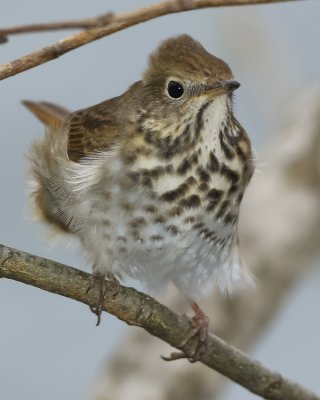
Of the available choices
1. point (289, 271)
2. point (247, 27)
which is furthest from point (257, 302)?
point (247, 27)

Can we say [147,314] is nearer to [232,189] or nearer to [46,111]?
[232,189]

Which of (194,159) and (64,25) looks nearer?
(64,25)

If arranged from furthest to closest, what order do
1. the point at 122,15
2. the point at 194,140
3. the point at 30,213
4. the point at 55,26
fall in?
Result: the point at 30,213, the point at 194,140, the point at 122,15, the point at 55,26

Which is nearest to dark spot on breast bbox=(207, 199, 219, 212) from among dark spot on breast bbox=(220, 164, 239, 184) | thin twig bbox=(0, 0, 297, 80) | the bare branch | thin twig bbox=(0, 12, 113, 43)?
dark spot on breast bbox=(220, 164, 239, 184)

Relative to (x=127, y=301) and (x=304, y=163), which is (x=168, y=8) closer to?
(x=127, y=301)

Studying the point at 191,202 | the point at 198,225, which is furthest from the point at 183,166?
the point at 198,225

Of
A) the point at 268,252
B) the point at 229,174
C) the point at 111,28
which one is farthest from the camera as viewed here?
the point at 268,252

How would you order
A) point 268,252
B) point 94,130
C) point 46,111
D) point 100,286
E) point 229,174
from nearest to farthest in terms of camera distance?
point 100,286
point 229,174
point 94,130
point 46,111
point 268,252
